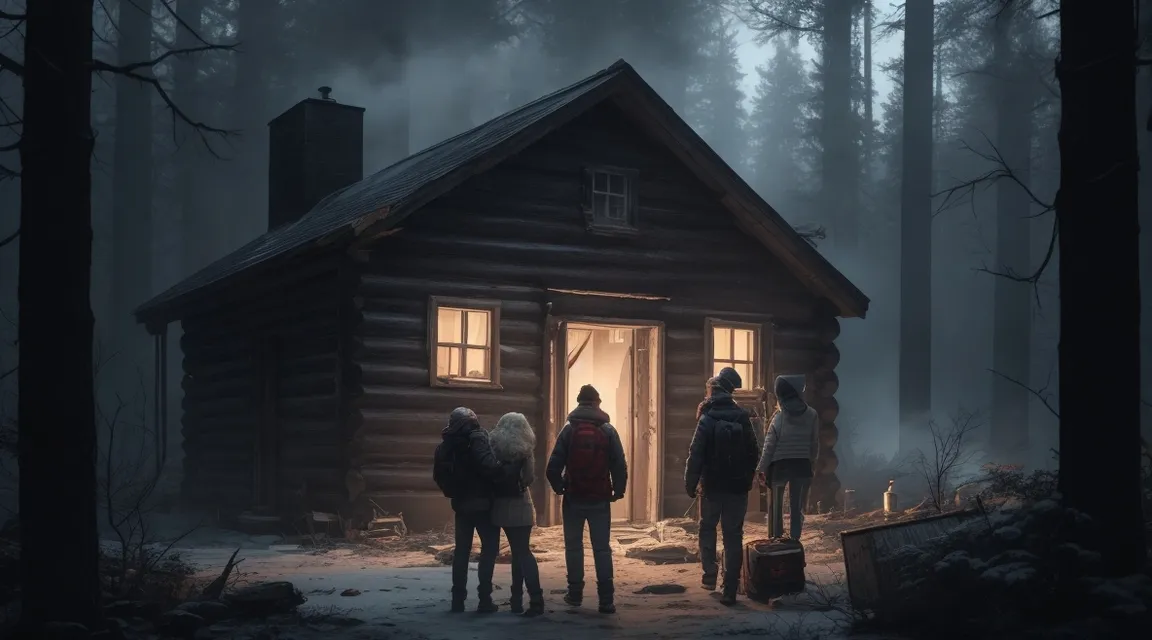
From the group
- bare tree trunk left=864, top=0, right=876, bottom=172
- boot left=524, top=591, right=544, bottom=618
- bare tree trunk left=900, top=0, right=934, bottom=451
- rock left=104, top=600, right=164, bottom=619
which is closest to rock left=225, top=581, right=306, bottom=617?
rock left=104, top=600, right=164, bottom=619

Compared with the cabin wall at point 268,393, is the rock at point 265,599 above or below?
below

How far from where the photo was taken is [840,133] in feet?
141

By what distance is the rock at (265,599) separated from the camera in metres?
9.03

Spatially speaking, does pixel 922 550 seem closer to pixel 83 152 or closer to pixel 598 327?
pixel 83 152

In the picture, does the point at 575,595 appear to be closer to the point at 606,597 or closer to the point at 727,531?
the point at 606,597

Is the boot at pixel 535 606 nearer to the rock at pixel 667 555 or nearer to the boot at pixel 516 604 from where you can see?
the boot at pixel 516 604

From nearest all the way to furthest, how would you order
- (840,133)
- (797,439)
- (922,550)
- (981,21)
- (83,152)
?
(83,152) < (922,550) < (797,439) < (981,21) < (840,133)

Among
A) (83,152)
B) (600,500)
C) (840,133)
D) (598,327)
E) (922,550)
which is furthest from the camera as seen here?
A: (840,133)

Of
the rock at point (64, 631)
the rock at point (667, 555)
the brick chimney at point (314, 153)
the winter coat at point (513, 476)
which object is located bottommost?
the rock at point (667, 555)

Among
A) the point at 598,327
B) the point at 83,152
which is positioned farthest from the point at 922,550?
the point at 598,327

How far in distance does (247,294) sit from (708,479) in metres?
9.32

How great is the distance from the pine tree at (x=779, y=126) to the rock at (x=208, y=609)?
48643mm

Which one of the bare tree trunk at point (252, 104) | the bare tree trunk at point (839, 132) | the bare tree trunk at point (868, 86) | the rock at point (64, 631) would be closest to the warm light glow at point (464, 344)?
the rock at point (64, 631)

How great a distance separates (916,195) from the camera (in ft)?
100
